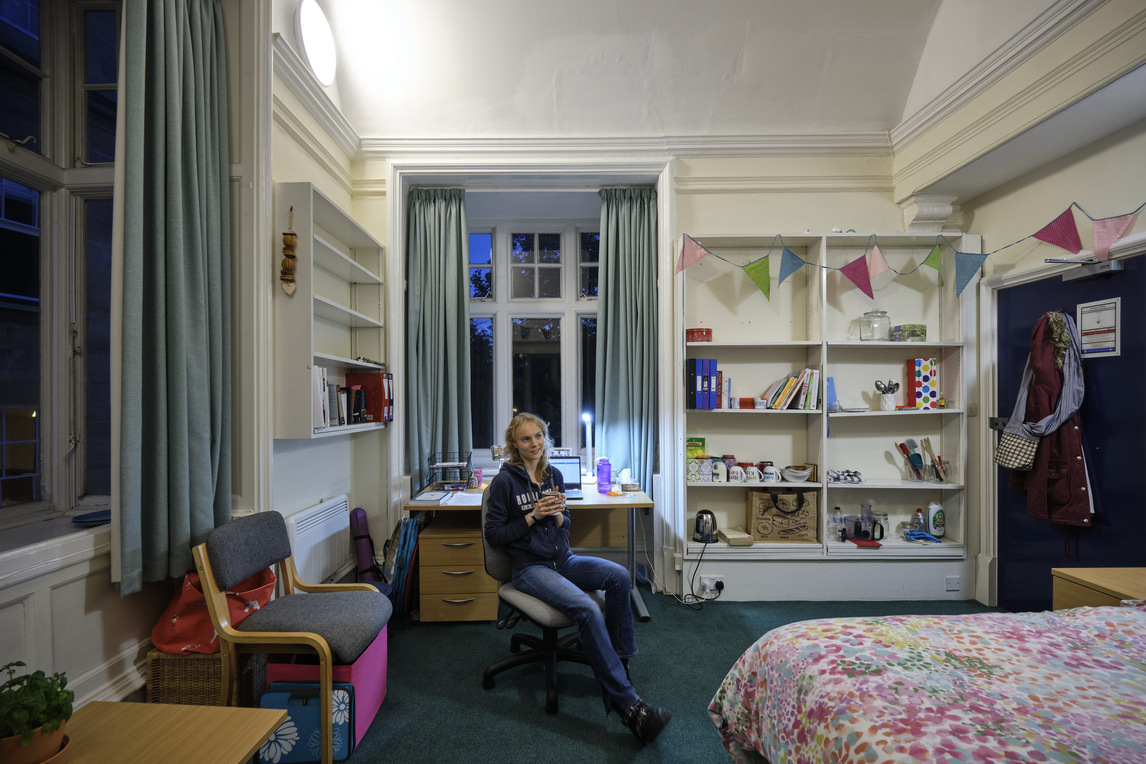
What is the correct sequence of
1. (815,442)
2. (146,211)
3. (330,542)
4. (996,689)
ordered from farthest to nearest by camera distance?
(815,442) → (330,542) → (146,211) → (996,689)

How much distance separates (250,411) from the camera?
6.60 feet

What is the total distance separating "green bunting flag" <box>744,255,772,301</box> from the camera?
2945 millimetres

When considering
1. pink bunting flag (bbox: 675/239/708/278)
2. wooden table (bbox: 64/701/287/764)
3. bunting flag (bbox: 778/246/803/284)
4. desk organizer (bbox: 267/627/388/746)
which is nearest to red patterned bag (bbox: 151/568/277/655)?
desk organizer (bbox: 267/627/388/746)

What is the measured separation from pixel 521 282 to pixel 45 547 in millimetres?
2865

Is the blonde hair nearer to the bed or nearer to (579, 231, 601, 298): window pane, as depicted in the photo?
the bed

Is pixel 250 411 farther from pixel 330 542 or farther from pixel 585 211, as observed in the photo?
pixel 585 211

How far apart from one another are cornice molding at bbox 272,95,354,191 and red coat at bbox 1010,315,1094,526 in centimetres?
381

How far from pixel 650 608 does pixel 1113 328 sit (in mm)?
2590

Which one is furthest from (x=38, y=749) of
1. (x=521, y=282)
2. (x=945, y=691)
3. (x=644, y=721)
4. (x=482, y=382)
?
(x=521, y=282)

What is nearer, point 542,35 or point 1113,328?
point 1113,328

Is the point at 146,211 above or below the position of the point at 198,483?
above

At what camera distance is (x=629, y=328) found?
330cm

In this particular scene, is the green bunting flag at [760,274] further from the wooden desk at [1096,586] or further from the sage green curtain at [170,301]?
the sage green curtain at [170,301]

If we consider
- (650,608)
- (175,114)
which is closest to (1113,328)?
(650,608)
